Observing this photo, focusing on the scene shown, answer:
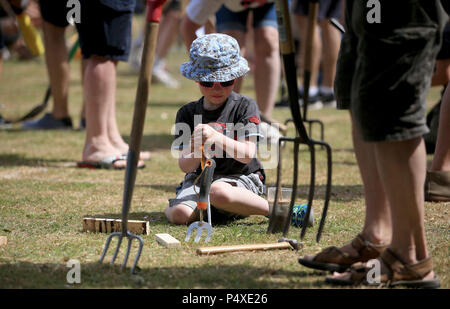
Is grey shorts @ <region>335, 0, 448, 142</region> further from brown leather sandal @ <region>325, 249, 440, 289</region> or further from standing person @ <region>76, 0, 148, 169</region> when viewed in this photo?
standing person @ <region>76, 0, 148, 169</region>

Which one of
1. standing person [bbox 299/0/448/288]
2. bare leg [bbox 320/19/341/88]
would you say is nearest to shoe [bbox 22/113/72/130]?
bare leg [bbox 320/19/341/88]

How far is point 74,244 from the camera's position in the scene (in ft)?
9.29

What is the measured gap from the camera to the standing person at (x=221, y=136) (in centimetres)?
317

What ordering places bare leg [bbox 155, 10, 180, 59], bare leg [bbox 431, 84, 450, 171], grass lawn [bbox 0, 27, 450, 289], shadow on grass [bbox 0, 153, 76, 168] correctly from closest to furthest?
1. grass lawn [bbox 0, 27, 450, 289]
2. bare leg [bbox 431, 84, 450, 171]
3. shadow on grass [bbox 0, 153, 76, 168]
4. bare leg [bbox 155, 10, 180, 59]

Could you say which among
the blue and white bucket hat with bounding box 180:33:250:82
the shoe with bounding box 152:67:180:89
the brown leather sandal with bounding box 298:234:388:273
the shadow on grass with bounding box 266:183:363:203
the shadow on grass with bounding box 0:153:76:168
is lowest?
the shoe with bounding box 152:67:180:89

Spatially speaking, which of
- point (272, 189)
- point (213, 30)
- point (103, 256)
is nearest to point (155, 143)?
point (213, 30)

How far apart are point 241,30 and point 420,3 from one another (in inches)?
127

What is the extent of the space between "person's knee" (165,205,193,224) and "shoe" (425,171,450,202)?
138cm

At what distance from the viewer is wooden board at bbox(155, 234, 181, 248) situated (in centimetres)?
278

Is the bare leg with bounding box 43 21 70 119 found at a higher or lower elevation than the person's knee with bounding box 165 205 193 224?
higher

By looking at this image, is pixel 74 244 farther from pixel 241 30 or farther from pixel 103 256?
pixel 241 30

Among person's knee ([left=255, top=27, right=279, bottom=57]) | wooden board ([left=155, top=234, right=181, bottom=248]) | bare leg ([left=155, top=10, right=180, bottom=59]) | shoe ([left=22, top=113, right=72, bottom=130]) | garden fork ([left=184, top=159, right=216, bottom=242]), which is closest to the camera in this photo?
wooden board ([left=155, top=234, right=181, bottom=248])

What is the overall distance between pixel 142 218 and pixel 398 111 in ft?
5.55
